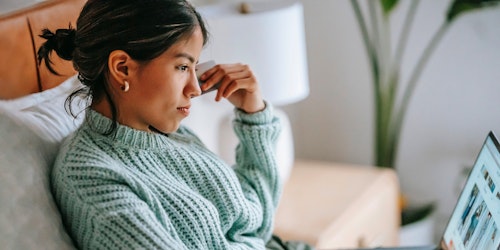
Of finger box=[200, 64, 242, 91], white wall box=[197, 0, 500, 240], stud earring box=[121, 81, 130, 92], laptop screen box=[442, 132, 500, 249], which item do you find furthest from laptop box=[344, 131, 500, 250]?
white wall box=[197, 0, 500, 240]

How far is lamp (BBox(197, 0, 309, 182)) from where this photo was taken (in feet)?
5.29

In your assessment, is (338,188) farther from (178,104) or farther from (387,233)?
(178,104)

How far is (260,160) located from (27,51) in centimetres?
44

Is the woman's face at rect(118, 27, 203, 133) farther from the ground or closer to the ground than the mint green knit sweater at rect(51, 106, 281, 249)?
farther from the ground

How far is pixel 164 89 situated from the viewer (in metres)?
1.07

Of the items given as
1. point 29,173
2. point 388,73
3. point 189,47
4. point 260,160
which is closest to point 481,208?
point 260,160

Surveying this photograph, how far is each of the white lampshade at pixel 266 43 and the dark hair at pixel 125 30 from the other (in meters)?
0.50

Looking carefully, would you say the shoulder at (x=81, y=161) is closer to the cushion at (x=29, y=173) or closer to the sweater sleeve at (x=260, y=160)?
the cushion at (x=29, y=173)

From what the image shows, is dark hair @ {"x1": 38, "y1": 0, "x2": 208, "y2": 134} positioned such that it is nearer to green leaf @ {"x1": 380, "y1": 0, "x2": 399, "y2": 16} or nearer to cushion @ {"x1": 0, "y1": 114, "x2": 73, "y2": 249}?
cushion @ {"x1": 0, "y1": 114, "x2": 73, "y2": 249}

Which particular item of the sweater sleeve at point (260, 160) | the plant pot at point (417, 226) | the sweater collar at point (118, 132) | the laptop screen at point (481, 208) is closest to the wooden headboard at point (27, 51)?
the sweater collar at point (118, 132)

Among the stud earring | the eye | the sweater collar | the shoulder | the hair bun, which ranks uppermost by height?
the hair bun

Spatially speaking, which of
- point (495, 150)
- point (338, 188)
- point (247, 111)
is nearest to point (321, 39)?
point (338, 188)

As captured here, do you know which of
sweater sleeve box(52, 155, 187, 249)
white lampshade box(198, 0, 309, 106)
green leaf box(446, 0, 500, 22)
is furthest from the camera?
green leaf box(446, 0, 500, 22)

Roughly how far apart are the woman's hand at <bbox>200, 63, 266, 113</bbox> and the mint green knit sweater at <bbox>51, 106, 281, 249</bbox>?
0.09 m
